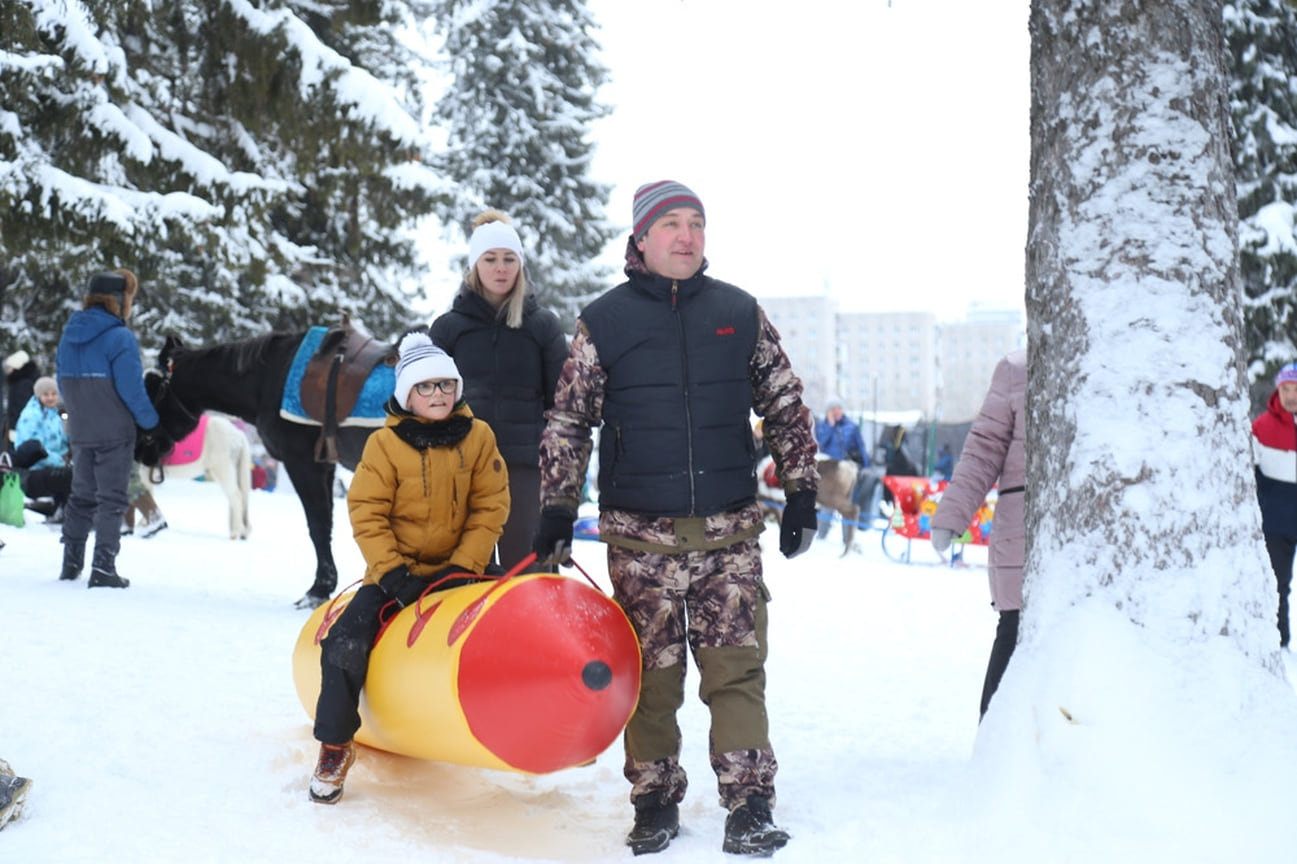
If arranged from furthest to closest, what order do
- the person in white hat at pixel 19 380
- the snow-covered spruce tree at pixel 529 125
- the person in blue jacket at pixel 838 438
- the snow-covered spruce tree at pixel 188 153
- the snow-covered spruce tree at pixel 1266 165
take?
the snow-covered spruce tree at pixel 529 125 → the snow-covered spruce tree at pixel 1266 165 → the person in blue jacket at pixel 838 438 → the person in white hat at pixel 19 380 → the snow-covered spruce tree at pixel 188 153

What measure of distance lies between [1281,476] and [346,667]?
6205 mm

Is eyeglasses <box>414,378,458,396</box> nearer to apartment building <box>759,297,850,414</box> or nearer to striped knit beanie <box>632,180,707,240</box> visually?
striped knit beanie <box>632,180,707,240</box>

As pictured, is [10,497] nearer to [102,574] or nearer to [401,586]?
[102,574]

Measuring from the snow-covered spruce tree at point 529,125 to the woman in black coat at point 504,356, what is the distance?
20.0 m

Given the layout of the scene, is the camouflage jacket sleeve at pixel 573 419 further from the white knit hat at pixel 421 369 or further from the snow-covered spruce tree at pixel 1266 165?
the snow-covered spruce tree at pixel 1266 165

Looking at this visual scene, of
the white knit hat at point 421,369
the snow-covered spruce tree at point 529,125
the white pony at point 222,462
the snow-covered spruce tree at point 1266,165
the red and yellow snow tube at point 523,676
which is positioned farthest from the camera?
the snow-covered spruce tree at point 529,125

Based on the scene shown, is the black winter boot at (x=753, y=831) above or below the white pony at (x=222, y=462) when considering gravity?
below

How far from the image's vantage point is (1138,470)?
3.47 meters

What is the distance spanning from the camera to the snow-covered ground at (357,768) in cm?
337

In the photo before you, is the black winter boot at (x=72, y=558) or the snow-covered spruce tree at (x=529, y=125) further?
the snow-covered spruce tree at (x=529, y=125)

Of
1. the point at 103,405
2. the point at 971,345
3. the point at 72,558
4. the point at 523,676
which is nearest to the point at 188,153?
the point at 103,405

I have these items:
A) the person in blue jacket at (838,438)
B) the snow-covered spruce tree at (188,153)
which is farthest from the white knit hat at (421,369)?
the person in blue jacket at (838,438)

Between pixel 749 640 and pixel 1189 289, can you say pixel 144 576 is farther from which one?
pixel 1189 289

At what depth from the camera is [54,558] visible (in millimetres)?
9086
